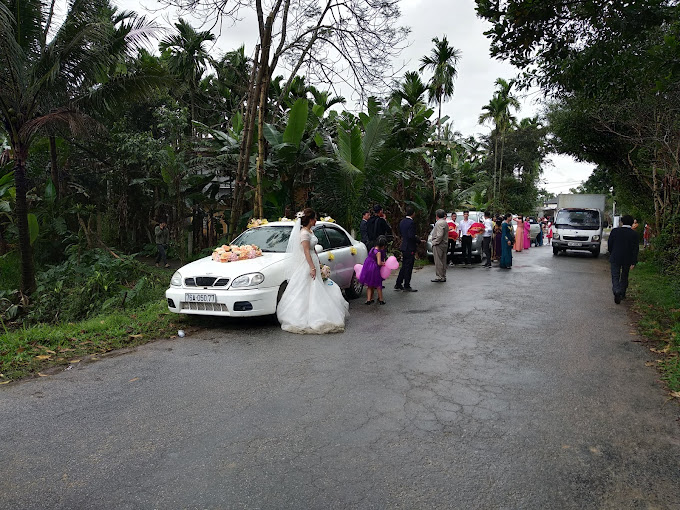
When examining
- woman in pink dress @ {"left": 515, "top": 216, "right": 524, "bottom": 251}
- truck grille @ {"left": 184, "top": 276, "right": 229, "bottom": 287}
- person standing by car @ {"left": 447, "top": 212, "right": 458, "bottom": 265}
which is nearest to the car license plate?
truck grille @ {"left": 184, "top": 276, "right": 229, "bottom": 287}

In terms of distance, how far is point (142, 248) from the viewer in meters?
20.8

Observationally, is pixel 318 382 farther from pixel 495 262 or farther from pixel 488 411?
pixel 495 262

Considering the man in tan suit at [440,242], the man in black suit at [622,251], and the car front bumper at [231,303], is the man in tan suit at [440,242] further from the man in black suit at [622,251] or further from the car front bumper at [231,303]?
the car front bumper at [231,303]

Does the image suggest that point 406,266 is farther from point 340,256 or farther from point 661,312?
point 661,312

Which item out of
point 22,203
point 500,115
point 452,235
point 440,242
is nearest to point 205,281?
point 22,203

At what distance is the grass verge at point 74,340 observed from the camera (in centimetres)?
591

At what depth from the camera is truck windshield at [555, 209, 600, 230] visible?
21.6 meters

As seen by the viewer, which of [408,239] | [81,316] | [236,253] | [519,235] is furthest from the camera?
[519,235]

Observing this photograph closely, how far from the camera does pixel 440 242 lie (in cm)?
1253

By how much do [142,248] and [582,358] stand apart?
18413 mm

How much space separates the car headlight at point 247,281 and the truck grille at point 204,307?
341 millimetres

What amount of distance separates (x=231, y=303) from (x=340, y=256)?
3039 mm

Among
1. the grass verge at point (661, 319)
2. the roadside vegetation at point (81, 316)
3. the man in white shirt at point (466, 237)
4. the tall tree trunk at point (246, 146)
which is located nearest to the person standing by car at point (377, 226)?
the tall tree trunk at point (246, 146)

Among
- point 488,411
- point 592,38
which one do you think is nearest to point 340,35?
point 592,38
